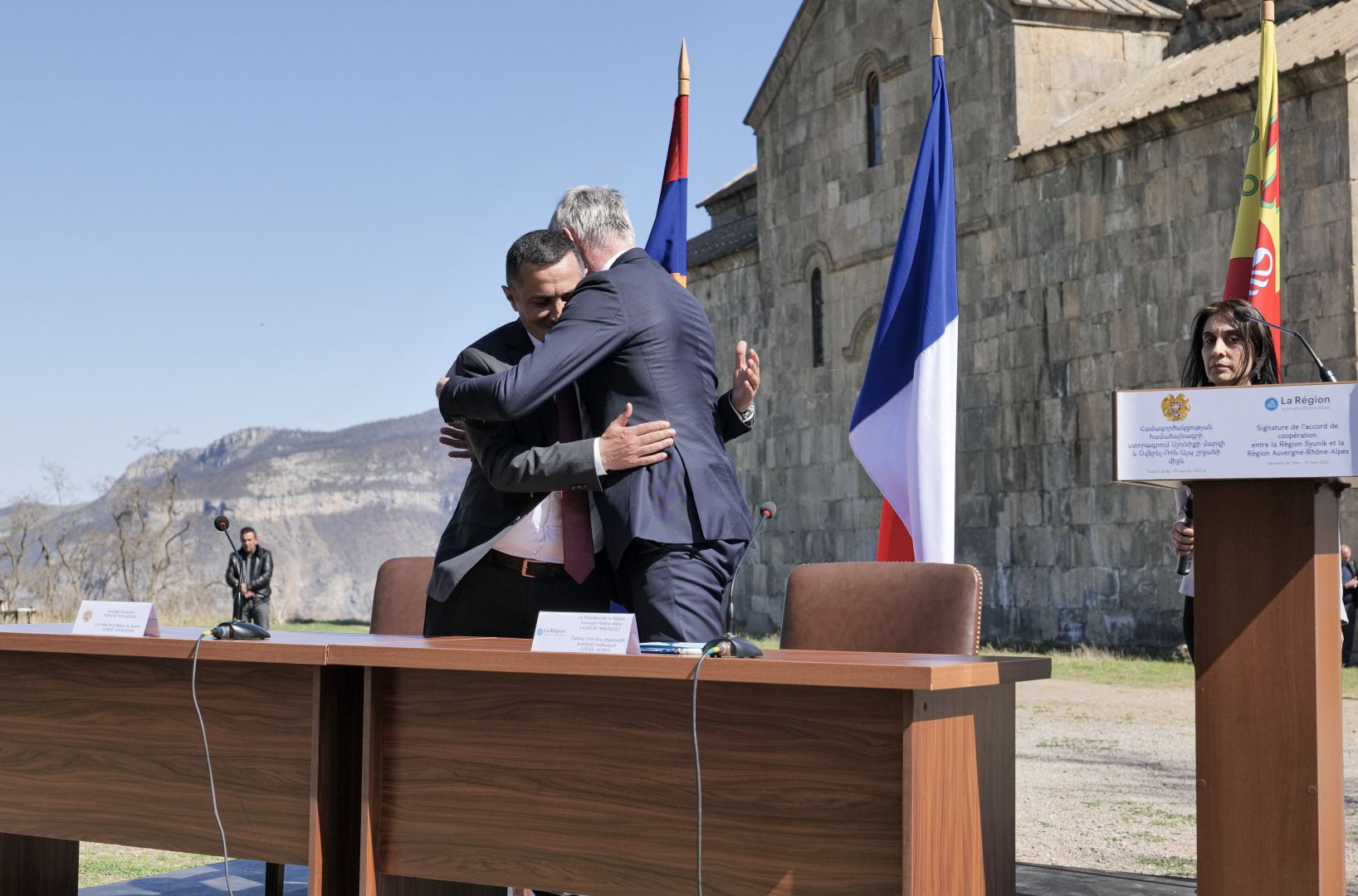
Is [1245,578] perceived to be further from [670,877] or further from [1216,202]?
[1216,202]

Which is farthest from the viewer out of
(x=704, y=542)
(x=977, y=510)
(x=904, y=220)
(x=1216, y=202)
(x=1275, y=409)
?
(x=977, y=510)

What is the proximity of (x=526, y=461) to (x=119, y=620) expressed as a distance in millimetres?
1157

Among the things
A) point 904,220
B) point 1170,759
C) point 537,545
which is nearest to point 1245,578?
point 537,545

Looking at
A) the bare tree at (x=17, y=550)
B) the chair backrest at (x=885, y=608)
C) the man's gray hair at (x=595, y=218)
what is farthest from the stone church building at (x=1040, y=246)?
the bare tree at (x=17, y=550)

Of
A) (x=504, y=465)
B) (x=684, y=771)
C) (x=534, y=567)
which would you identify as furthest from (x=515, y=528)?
(x=684, y=771)

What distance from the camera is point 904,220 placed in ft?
24.0

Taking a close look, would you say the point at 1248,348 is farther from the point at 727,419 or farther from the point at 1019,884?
the point at 1019,884

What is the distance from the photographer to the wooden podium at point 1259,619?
2943 millimetres

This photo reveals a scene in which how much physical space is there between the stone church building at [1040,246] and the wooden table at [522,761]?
12.3 meters

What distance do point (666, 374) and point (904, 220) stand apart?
3809 mm

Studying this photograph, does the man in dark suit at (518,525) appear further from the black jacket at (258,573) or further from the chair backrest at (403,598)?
the black jacket at (258,573)

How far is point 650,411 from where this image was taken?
150 inches

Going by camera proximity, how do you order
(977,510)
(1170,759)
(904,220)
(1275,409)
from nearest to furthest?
(1275,409), (904,220), (1170,759), (977,510)

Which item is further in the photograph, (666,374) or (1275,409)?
(666,374)
